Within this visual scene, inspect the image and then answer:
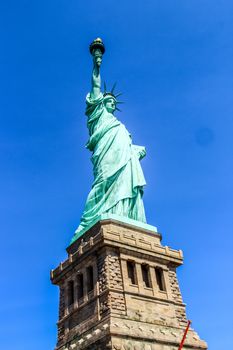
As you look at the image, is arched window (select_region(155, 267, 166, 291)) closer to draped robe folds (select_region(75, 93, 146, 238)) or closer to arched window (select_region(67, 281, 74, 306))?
draped robe folds (select_region(75, 93, 146, 238))

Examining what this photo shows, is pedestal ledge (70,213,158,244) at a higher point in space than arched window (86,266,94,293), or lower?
higher

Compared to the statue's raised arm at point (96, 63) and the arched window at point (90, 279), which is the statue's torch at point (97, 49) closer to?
the statue's raised arm at point (96, 63)

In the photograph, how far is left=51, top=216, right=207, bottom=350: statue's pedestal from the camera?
26.0m

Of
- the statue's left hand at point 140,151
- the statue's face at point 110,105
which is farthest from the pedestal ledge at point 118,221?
the statue's face at point 110,105

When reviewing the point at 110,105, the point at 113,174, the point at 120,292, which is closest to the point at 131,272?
the point at 120,292

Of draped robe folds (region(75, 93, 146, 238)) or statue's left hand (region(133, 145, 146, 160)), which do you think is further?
statue's left hand (region(133, 145, 146, 160))

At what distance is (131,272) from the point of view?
29531 millimetres

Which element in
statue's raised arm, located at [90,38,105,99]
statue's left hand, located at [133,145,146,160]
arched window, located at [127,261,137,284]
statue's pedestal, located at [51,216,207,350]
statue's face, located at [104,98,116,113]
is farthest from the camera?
statue's raised arm, located at [90,38,105,99]

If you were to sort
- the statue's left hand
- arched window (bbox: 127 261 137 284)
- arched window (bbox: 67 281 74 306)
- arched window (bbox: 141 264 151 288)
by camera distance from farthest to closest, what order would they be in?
the statue's left hand < arched window (bbox: 67 281 74 306) < arched window (bbox: 141 264 151 288) < arched window (bbox: 127 261 137 284)

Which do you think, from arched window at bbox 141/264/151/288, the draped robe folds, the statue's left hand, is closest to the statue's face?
the draped robe folds

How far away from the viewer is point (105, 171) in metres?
34.9

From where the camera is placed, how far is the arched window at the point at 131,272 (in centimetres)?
2912

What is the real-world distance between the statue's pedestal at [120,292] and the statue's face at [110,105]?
11.4 meters

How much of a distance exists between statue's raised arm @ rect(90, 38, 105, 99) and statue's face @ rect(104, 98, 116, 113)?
3.48 ft
